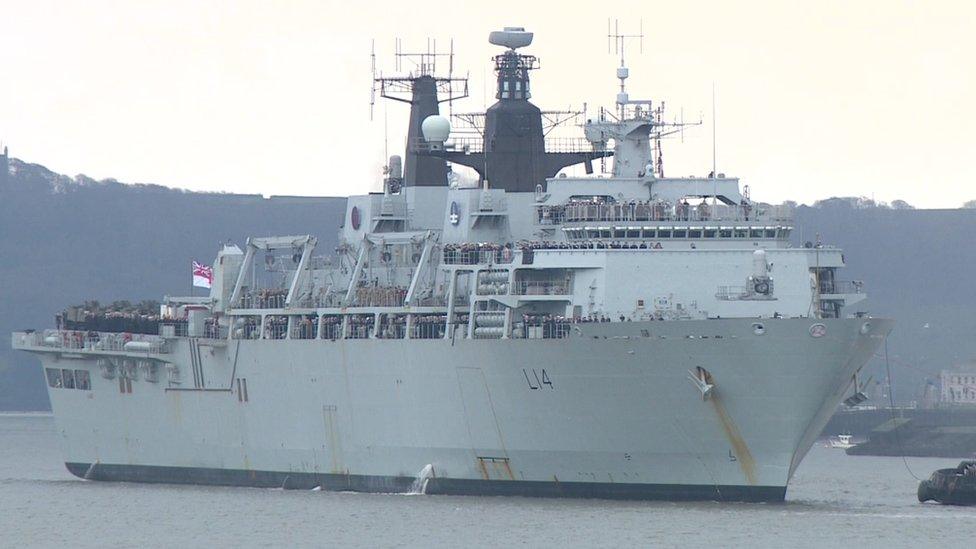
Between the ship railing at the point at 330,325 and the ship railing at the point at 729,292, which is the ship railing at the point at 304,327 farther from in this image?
the ship railing at the point at 729,292

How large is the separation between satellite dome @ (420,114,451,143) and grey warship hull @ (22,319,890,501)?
7.99 meters

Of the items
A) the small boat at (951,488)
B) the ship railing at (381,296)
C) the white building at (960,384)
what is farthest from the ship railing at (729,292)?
the white building at (960,384)

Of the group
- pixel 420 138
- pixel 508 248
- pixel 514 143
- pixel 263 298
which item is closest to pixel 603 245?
pixel 508 248

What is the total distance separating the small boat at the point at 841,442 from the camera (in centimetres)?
13038

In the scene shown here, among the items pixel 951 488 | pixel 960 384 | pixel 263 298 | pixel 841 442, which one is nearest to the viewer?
pixel 951 488

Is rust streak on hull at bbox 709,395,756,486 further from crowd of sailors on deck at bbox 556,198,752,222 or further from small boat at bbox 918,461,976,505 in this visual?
small boat at bbox 918,461,976,505

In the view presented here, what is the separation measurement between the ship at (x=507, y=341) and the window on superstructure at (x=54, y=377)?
6.27 ft

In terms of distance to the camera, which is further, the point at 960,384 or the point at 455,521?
the point at 960,384

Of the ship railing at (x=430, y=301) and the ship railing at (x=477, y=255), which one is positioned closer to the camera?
the ship railing at (x=477, y=255)

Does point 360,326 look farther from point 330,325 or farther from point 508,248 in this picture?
point 508,248

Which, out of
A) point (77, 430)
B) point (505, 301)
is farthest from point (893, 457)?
point (505, 301)

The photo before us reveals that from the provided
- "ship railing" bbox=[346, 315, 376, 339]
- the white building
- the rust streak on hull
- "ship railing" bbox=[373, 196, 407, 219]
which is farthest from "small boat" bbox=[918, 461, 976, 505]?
the white building

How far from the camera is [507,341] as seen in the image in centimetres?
6003

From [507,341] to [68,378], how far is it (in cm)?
2505
